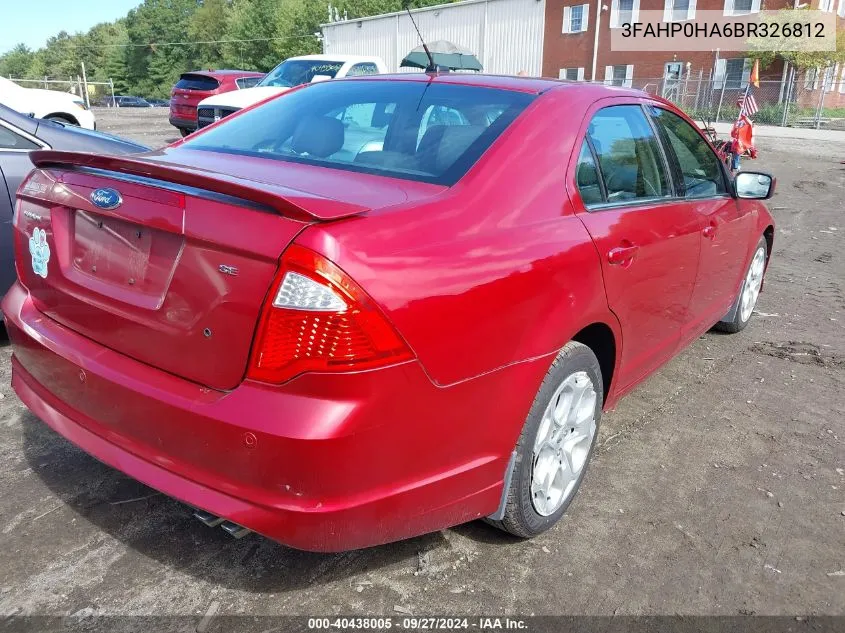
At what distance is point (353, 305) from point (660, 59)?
4065 cm

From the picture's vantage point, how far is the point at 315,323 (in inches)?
71.8

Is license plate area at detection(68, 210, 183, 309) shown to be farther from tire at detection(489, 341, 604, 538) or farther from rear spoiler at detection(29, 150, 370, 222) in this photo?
tire at detection(489, 341, 604, 538)

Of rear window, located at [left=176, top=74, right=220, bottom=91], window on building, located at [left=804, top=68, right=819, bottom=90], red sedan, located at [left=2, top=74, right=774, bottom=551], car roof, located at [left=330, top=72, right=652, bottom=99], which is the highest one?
window on building, located at [left=804, top=68, right=819, bottom=90]

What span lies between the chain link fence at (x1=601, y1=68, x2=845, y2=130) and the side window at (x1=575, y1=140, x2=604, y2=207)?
2603cm

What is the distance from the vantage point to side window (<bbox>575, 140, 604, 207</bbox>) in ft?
8.95

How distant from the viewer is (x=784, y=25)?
32750 mm

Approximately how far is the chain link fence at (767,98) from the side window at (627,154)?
999 inches

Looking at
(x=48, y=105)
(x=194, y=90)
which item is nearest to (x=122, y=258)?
(x=48, y=105)

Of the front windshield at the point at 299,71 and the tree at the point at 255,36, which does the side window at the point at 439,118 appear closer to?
the front windshield at the point at 299,71

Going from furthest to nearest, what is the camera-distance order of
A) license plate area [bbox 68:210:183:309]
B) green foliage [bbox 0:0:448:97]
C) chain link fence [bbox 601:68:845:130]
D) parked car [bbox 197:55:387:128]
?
green foliage [bbox 0:0:448:97], chain link fence [bbox 601:68:845:130], parked car [bbox 197:55:387:128], license plate area [bbox 68:210:183:309]

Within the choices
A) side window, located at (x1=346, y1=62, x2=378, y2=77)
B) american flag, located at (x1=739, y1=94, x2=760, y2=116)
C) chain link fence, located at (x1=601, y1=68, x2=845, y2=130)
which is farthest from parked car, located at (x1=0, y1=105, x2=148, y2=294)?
chain link fence, located at (x1=601, y1=68, x2=845, y2=130)

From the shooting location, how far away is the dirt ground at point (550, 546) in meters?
2.32

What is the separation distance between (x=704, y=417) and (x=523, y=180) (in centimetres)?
214

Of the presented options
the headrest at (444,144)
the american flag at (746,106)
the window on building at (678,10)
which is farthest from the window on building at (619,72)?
the headrest at (444,144)
